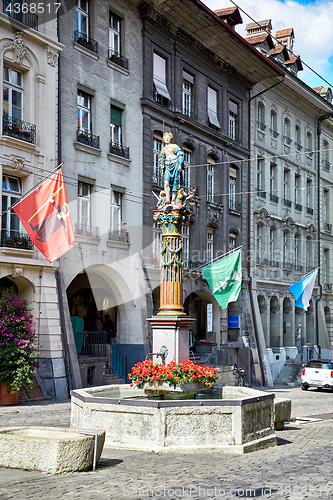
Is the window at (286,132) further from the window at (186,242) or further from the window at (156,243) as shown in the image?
the window at (156,243)

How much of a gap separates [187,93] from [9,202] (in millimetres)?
13204

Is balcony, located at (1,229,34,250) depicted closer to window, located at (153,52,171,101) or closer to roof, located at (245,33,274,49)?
window, located at (153,52,171,101)

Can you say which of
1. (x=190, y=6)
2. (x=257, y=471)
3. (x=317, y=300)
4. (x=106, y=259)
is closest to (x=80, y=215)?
(x=106, y=259)

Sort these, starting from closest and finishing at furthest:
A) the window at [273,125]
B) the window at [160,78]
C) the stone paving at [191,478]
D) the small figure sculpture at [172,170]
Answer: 1. the stone paving at [191,478]
2. the small figure sculpture at [172,170]
3. the window at [160,78]
4. the window at [273,125]

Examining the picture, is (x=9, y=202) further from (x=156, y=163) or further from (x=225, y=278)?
(x=225, y=278)

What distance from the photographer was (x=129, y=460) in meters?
9.73

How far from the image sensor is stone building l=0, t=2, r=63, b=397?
20203 mm

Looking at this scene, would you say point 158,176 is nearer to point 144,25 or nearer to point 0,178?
point 144,25

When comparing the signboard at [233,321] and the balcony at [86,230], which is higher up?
the balcony at [86,230]

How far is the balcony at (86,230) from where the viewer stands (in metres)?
23.4

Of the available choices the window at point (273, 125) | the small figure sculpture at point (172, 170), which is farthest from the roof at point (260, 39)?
the small figure sculpture at point (172, 170)

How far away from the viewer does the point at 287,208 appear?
40.3 meters

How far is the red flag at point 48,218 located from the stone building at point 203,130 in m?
8.29

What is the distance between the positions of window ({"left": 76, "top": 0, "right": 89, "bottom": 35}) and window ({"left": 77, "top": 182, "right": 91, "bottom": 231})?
5779 mm
